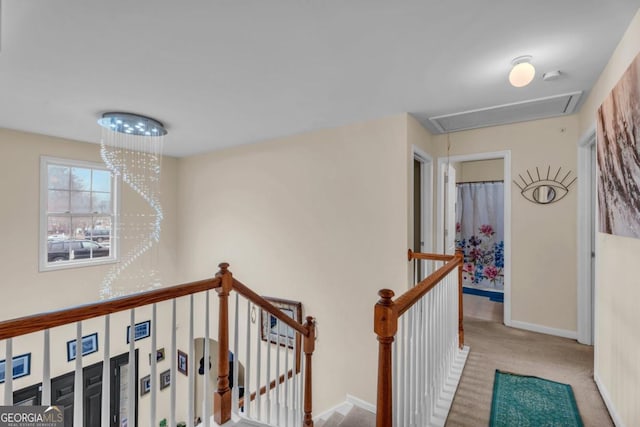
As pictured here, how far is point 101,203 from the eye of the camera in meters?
4.27

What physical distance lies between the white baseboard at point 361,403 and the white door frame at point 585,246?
2.14 meters

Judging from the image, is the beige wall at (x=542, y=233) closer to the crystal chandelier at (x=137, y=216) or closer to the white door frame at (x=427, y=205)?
the white door frame at (x=427, y=205)

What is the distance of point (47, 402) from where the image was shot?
3.56ft

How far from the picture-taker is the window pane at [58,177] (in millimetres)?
3801

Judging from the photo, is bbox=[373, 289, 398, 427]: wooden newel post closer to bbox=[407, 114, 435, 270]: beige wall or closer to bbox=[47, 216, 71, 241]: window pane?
bbox=[407, 114, 435, 270]: beige wall

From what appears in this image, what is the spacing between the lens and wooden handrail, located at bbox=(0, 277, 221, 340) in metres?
1.01

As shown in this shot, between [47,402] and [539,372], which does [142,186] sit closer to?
[47,402]

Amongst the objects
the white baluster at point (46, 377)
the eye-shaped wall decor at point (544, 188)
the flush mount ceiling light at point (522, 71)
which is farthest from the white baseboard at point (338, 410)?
the flush mount ceiling light at point (522, 71)

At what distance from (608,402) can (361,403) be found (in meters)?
1.97

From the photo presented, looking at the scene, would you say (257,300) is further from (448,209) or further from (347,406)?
(448,209)

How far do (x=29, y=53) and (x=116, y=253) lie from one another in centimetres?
328

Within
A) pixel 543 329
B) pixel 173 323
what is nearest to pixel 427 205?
pixel 543 329

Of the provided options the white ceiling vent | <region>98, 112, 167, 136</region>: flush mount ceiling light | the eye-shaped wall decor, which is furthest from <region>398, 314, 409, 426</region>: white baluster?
<region>98, 112, 167, 136</region>: flush mount ceiling light

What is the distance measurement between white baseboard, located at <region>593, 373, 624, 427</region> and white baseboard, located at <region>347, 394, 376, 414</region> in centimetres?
180
